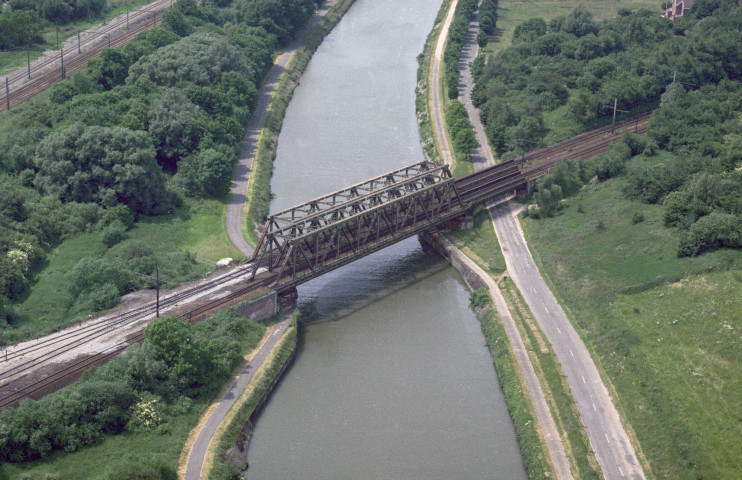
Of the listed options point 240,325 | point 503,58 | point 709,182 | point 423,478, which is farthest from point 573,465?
point 503,58

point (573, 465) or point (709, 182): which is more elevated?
point (709, 182)

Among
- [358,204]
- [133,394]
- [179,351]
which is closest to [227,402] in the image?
[179,351]

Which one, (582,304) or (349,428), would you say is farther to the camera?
(582,304)

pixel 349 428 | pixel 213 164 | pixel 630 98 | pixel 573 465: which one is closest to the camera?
pixel 573 465

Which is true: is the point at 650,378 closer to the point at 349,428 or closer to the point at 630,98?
the point at 349,428

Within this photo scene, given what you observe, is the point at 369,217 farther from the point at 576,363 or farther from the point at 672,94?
the point at 672,94

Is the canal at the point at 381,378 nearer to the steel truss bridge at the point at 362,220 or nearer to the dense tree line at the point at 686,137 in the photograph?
the steel truss bridge at the point at 362,220

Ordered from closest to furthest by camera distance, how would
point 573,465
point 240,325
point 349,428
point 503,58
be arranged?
point 573,465 → point 349,428 → point 240,325 → point 503,58

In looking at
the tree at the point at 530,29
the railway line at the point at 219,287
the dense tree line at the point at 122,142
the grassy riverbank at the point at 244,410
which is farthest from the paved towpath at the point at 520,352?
the tree at the point at 530,29
